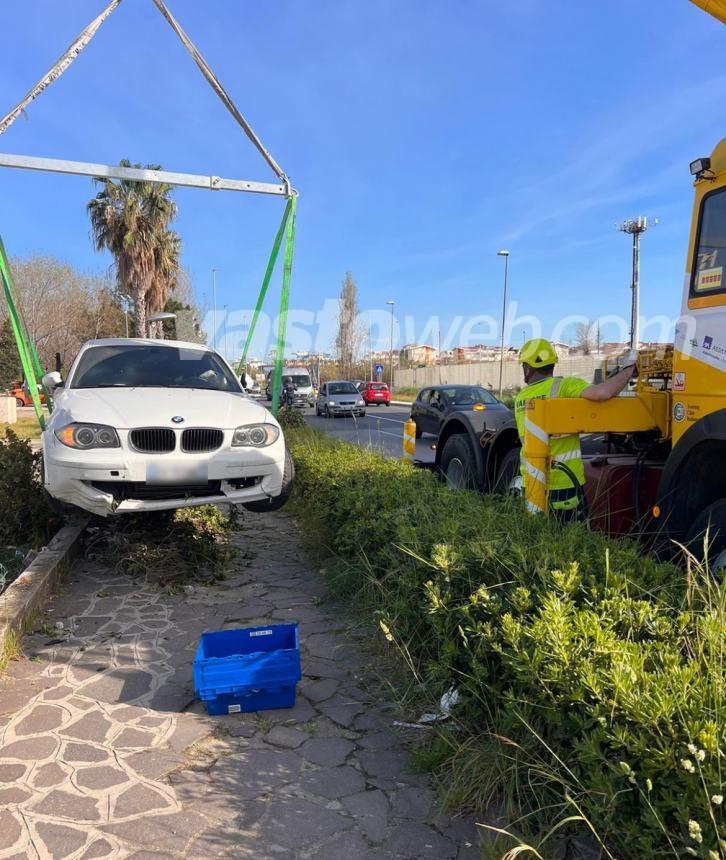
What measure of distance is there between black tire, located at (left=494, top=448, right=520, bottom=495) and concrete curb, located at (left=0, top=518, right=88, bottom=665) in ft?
11.7

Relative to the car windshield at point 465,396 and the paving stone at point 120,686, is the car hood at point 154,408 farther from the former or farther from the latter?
the car windshield at point 465,396

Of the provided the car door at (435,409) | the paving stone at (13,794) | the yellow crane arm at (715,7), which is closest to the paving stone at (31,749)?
the paving stone at (13,794)

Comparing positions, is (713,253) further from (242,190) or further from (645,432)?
(242,190)

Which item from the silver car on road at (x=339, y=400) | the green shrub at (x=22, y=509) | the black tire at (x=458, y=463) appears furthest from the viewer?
the silver car on road at (x=339, y=400)

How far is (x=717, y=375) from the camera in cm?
326

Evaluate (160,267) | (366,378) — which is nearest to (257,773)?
(160,267)

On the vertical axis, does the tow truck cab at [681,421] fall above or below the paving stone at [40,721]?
above

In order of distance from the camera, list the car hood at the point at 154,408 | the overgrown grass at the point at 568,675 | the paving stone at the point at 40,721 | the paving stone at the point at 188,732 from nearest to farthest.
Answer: the overgrown grass at the point at 568,675 < the paving stone at the point at 188,732 < the paving stone at the point at 40,721 < the car hood at the point at 154,408

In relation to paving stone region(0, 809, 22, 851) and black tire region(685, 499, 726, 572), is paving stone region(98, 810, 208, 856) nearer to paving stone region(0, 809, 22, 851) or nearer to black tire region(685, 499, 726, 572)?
paving stone region(0, 809, 22, 851)

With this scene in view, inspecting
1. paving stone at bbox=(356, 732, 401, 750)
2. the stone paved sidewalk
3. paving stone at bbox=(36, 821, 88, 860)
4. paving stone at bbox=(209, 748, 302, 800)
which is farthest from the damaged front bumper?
paving stone at bbox=(36, 821, 88, 860)

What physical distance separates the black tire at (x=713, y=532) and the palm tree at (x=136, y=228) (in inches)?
910

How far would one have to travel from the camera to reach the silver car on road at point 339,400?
29875 millimetres

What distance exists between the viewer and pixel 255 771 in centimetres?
262

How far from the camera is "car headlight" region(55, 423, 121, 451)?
450cm
